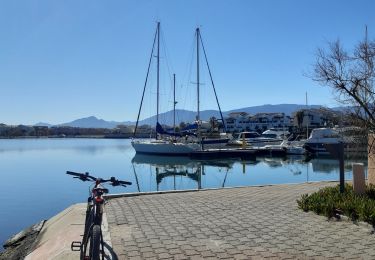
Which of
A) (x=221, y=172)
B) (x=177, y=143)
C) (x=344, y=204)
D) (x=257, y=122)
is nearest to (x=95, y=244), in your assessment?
(x=344, y=204)

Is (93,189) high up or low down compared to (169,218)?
up

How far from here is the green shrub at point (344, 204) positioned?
7836mm

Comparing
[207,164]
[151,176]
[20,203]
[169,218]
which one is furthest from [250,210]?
[207,164]

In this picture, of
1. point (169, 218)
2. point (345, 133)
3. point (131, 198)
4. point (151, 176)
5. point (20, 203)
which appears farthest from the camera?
point (151, 176)

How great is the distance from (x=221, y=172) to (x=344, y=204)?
25.5 metres

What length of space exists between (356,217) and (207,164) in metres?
34.0

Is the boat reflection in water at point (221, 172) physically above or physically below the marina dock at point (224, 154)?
below

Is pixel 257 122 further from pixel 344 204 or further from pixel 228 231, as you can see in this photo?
pixel 228 231

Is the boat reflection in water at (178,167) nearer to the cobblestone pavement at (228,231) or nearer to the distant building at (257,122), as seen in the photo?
the cobblestone pavement at (228,231)

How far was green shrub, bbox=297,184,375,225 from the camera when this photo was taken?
7836mm

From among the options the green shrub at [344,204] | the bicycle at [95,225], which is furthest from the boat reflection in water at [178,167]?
the bicycle at [95,225]

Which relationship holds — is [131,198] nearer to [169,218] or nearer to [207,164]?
[169,218]

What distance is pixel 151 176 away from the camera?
1284 inches

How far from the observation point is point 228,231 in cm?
749
